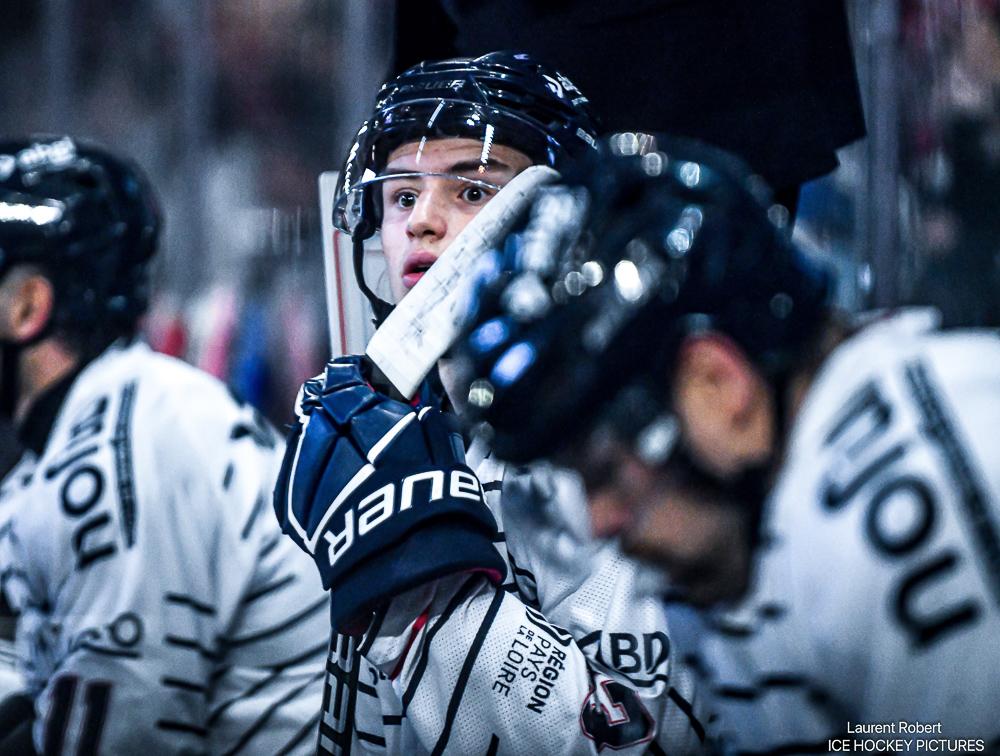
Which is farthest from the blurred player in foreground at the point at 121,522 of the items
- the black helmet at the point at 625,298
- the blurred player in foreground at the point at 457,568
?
the black helmet at the point at 625,298

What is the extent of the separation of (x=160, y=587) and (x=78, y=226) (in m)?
0.50

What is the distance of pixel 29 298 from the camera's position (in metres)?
1.68

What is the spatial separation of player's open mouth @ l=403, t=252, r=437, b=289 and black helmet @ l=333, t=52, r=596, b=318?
8cm

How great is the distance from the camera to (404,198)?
44.9 inches

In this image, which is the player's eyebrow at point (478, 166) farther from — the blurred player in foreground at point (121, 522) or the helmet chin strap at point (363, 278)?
the blurred player in foreground at point (121, 522)

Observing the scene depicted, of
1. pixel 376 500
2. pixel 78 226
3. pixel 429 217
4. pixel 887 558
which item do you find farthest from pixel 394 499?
pixel 78 226

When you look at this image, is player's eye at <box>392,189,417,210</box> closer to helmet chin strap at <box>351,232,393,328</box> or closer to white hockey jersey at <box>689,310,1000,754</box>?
helmet chin strap at <box>351,232,393,328</box>

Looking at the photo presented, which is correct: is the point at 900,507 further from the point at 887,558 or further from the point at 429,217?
the point at 429,217

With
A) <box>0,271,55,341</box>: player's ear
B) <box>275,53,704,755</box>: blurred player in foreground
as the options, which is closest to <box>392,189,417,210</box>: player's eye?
<box>275,53,704,755</box>: blurred player in foreground

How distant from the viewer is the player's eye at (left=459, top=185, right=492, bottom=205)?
43.8 inches

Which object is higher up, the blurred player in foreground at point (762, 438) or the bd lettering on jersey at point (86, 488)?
the blurred player in foreground at point (762, 438)

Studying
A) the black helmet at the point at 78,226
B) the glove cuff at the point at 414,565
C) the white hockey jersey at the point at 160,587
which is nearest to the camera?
the glove cuff at the point at 414,565

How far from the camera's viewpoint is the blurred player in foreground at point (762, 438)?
64cm

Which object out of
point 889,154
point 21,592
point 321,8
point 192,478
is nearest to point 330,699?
point 192,478
